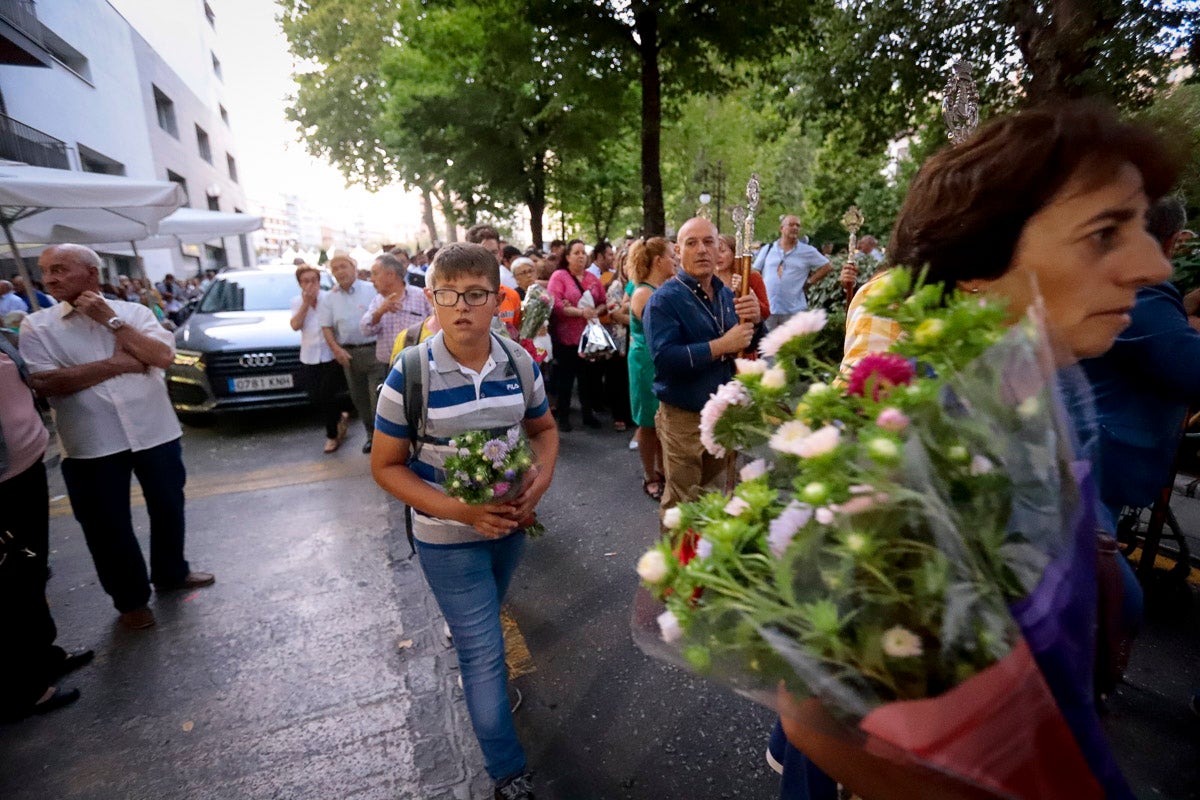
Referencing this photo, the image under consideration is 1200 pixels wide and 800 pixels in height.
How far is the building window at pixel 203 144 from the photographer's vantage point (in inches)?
1179

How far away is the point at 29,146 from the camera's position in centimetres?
1338

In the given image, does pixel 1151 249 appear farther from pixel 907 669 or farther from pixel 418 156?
pixel 418 156

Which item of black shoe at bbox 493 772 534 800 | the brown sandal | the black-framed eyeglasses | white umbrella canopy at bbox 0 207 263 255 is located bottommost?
black shoe at bbox 493 772 534 800

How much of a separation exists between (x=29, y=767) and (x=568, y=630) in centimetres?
239

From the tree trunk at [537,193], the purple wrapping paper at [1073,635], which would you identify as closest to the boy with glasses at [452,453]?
the purple wrapping paper at [1073,635]

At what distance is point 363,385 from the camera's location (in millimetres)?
6453

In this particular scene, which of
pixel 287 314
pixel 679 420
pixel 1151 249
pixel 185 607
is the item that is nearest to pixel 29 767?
pixel 185 607

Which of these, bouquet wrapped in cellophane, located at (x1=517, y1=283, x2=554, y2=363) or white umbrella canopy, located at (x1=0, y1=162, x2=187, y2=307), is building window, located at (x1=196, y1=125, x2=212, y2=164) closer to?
white umbrella canopy, located at (x1=0, y1=162, x2=187, y2=307)

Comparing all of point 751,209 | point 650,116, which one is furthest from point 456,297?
point 650,116

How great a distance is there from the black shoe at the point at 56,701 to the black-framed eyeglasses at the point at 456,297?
2.78 metres

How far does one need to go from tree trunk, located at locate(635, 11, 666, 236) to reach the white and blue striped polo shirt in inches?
381

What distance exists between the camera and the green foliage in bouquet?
772 mm

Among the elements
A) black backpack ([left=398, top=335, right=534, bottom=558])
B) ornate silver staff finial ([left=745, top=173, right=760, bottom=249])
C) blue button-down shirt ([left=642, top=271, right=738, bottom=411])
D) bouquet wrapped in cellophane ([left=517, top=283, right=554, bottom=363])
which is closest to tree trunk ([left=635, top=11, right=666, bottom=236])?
bouquet wrapped in cellophane ([left=517, top=283, right=554, bottom=363])

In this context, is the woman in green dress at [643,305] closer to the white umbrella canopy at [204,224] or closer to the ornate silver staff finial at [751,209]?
the ornate silver staff finial at [751,209]
